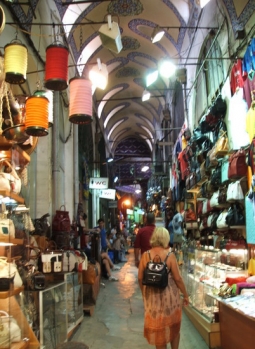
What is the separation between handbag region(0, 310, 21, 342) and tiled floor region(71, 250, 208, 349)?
1862mm

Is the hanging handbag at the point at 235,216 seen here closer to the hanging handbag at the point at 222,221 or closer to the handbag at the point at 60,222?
the hanging handbag at the point at 222,221

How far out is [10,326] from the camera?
300cm

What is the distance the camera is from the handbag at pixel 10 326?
2943mm

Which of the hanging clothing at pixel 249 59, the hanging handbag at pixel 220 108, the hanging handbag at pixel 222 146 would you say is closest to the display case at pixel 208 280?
the hanging handbag at pixel 222 146

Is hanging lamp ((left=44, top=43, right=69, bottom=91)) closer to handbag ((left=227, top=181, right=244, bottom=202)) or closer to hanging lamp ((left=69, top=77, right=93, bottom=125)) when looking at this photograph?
hanging lamp ((left=69, top=77, right=93, bottom=125))

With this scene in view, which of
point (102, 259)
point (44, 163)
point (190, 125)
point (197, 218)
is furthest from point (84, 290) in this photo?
point (190, 125)

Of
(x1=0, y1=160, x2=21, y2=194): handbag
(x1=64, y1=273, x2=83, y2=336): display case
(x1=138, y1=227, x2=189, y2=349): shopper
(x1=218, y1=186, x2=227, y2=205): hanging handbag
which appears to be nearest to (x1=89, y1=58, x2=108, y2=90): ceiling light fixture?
(x1=218, y1=186, x2=227, y2=205): hanging handbag

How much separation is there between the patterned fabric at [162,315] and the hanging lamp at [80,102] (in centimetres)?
229

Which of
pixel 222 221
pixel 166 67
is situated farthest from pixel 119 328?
pixel 166 67

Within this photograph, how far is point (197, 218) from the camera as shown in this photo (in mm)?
9094

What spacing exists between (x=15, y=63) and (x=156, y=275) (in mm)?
2705

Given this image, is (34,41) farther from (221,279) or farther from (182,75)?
(221,279)

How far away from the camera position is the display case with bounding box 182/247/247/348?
183 inches

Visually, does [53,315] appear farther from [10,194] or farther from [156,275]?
[10,194]
